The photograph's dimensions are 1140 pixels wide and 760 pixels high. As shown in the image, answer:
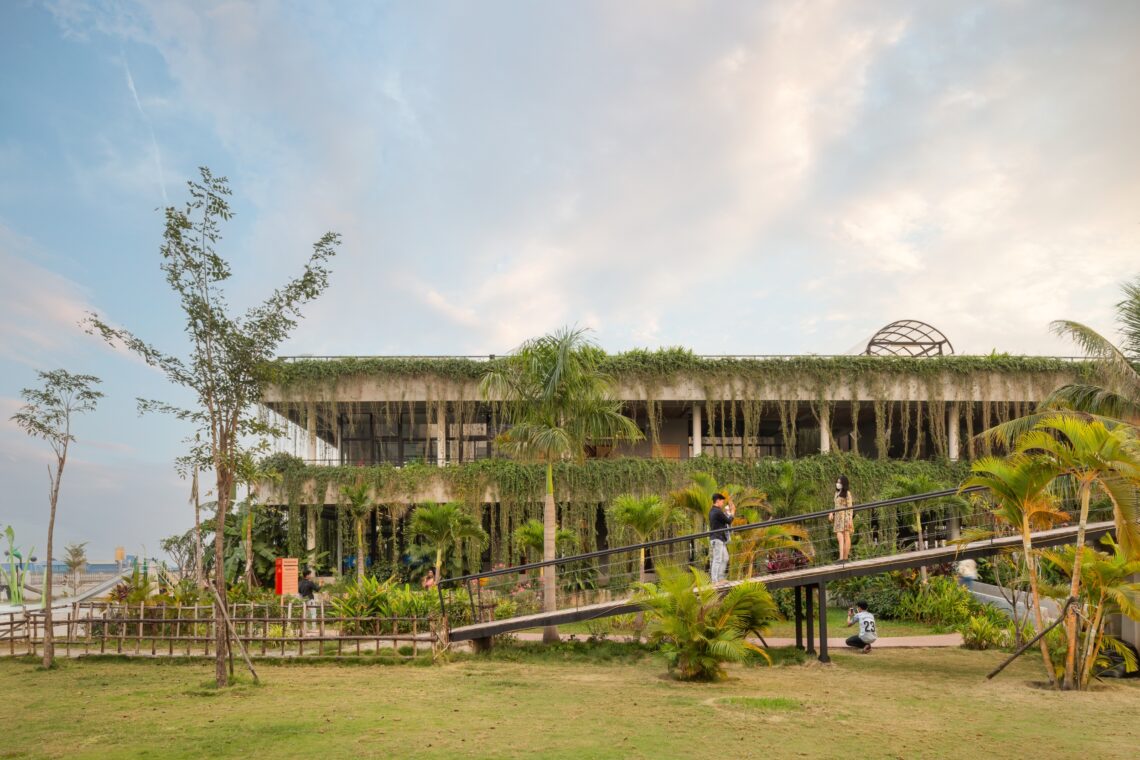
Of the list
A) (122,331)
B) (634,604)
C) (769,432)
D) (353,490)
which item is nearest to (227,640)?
(122,331)

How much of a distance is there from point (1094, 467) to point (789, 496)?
12435mm

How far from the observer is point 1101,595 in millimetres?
11562

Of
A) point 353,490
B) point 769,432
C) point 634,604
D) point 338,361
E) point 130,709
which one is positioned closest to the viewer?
point 130,709

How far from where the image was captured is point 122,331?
13.3 metres

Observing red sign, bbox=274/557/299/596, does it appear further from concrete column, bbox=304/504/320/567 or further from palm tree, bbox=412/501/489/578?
concrete column, bbox=304/504/320/567

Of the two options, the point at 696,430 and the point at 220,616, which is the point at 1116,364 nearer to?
the point at 696,430

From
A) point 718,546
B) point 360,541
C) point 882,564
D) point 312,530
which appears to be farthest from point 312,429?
point 882,564

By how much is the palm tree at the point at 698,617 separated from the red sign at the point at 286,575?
11.4 metres

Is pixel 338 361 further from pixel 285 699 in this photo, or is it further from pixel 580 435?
pixel 285 699

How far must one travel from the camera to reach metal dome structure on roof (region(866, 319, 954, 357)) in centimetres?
2886

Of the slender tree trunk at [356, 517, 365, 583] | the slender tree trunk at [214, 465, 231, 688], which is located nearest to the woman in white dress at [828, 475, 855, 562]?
the slender tree trunk at [214, 465, 231, 688]

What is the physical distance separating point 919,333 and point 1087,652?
18.9 meters

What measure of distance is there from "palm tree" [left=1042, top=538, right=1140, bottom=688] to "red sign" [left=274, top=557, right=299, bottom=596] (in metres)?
16.5

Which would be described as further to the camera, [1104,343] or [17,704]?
[1104,343]
